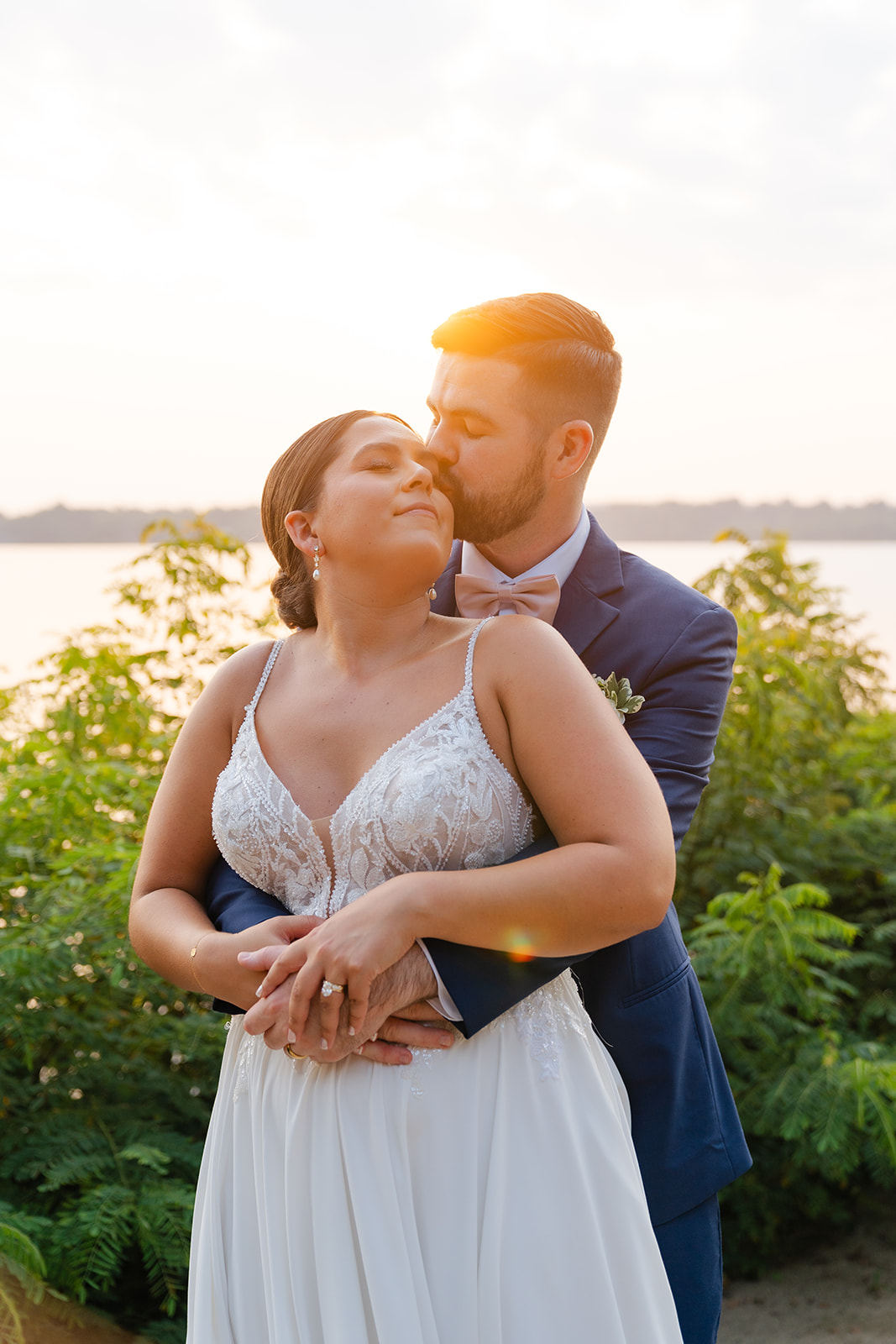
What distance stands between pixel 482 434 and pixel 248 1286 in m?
1.72

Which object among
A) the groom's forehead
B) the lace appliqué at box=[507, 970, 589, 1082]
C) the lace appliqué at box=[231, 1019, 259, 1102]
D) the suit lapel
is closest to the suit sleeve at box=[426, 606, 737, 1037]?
the suit lapel

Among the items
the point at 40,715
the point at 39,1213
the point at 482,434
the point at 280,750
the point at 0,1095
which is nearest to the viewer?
the point at 280,750

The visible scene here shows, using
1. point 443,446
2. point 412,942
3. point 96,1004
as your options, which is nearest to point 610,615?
point 443,446

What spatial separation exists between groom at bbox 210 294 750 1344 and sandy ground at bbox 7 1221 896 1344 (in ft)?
6.44

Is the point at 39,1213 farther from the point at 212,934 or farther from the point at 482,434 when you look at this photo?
the point at 482,434

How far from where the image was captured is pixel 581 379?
261 centimetres

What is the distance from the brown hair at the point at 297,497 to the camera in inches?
85.0

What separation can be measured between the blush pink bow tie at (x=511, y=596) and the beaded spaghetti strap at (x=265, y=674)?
0.41m

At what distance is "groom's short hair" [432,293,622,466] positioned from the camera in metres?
2.51

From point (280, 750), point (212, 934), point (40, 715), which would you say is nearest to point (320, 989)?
point (212, 934)

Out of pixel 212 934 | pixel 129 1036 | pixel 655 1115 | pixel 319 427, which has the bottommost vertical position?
pixel 129 1036

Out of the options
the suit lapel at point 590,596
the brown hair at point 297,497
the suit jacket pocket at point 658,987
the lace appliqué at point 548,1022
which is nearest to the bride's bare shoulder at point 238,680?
the brown hair at point 297,497

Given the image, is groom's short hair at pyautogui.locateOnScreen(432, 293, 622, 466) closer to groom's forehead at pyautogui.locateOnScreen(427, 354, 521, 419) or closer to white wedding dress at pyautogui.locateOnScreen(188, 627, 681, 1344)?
groom's forehead at pyautogui.locateOnScreen(427, 354, 521, 419)

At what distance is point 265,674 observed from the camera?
88.5 inches
